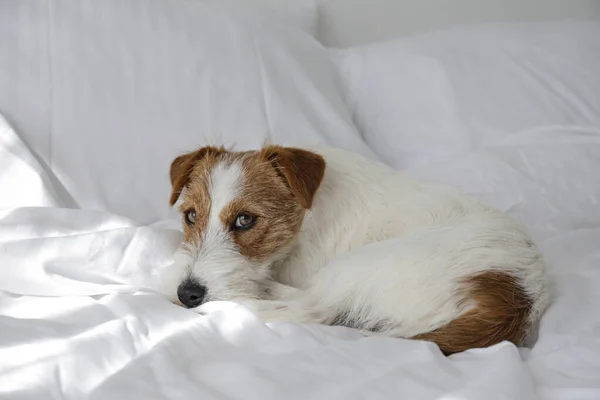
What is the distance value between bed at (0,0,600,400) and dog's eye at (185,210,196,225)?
12cm

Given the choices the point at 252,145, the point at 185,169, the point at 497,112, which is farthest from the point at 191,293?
the point at 497,112

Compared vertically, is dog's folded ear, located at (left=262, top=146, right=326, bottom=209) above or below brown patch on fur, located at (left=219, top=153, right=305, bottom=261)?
above

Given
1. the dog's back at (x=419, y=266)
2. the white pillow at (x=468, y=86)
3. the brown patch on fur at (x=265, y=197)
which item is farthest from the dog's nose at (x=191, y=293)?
the white pillow at (x=468, y=86)

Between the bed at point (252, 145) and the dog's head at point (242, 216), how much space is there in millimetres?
121

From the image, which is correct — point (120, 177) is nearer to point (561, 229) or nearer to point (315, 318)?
point (315, 318)

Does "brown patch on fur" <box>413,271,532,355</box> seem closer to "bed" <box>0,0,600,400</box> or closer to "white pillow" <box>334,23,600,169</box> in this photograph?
"bed" <box>0,0,600,400</box>

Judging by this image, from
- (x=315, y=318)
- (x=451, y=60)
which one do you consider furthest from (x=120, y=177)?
(x=451, y=60)

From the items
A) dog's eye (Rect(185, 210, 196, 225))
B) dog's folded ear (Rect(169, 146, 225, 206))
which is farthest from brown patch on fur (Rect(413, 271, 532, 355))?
dog's folded ear (Rect(169, 146, 225, 206))

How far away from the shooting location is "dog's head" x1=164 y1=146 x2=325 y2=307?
161 centimetres

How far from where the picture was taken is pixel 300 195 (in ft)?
5.54

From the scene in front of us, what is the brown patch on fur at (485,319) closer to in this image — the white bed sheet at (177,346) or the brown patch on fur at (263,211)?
the white bed sheet at (177,346)

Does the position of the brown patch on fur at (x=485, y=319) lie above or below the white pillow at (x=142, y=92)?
below

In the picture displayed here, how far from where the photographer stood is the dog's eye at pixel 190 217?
69.4 inches

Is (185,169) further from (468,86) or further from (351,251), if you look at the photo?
(468,86)
